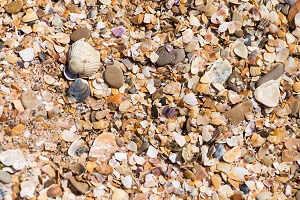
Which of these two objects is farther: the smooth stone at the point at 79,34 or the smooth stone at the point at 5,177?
the smooth stone at the point at 79,34

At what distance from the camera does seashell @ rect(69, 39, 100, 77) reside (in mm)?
1884

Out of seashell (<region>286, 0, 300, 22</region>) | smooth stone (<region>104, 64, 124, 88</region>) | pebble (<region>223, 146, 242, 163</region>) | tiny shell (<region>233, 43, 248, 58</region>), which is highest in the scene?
seashell (<region>286, 0, 300, 22</region>)

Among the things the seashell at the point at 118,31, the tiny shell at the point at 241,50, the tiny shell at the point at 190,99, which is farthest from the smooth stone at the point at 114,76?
the tiny shell at the point at 241,50

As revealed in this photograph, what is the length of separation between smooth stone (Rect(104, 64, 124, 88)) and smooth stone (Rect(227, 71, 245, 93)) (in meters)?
0.45

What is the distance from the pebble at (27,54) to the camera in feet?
→ 6.32

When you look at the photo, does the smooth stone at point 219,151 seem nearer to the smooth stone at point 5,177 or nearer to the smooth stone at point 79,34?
the smooth stone at point 79,34

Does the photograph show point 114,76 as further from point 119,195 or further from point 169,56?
point 119,195

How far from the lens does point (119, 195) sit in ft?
6.08

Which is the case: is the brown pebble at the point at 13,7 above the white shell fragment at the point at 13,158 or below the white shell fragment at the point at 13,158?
above

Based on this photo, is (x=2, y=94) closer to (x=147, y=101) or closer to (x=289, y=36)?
(x=147, y=101)

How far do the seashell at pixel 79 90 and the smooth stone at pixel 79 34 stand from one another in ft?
0.61

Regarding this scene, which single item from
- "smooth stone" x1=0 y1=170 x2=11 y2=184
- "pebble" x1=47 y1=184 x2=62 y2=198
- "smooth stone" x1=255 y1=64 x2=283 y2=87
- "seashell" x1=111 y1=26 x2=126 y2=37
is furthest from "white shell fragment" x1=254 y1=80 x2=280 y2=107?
"smooth stone" x1=0 y1=170 x2=11 y2=184

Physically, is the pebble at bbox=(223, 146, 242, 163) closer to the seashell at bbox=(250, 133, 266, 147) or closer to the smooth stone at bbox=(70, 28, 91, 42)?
the seashell at bbox=(250, 133, 266, 147)

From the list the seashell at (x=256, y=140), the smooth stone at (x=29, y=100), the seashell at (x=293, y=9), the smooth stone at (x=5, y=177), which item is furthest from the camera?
the seashell at (x=293, y=9)
